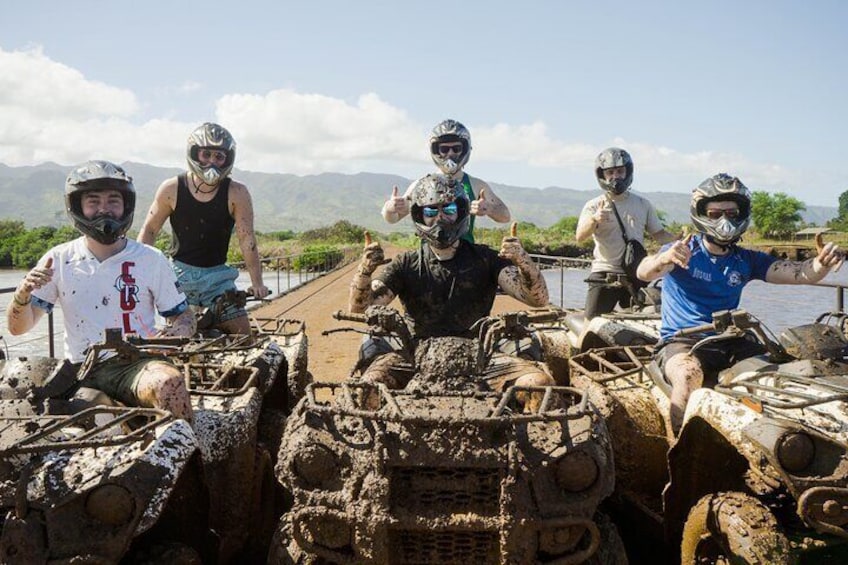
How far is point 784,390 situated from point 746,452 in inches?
18.4

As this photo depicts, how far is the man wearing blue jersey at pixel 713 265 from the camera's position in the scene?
550cm

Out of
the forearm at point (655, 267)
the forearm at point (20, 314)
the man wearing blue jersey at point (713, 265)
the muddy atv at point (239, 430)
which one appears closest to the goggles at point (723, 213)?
the man wearing blue jersey at point (713, 265)

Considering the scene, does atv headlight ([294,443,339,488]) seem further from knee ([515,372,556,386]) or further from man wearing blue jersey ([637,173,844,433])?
man wearing blue jersey ([637,173,844,433])

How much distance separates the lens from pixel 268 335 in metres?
6.57

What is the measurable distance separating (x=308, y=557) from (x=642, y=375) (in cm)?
289

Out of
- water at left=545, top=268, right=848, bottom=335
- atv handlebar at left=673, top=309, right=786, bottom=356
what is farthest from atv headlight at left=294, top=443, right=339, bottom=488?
water at left=545, top=268, right=848, bottom=335

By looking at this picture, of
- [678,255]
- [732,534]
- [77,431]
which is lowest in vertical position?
[732,534]

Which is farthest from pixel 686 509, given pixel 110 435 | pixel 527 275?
pixel 110 435

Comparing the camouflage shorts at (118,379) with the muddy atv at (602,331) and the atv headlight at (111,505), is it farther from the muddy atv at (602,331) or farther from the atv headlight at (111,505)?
the muddy atv at (602,331)

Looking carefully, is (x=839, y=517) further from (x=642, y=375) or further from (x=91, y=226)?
(x=91, y=226)

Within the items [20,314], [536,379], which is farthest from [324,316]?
[536,379]

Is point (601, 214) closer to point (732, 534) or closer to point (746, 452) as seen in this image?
point (746, 452)

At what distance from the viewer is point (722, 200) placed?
5.61 m

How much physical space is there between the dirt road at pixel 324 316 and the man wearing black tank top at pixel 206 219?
3.65ft
